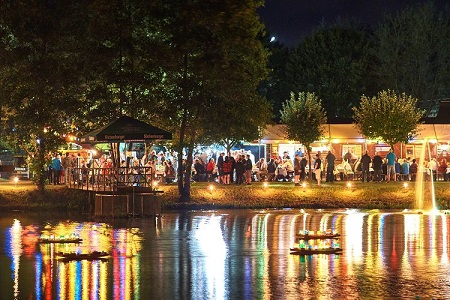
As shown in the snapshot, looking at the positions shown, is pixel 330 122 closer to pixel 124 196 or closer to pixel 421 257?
pixel 124 196

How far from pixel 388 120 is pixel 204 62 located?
21667 millimetres

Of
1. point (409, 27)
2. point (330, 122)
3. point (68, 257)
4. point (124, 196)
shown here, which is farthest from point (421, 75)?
point (68, 257)

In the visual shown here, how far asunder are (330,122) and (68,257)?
169 feet

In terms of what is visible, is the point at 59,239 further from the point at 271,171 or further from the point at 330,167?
the point at 271,171

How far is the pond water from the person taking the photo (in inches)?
792

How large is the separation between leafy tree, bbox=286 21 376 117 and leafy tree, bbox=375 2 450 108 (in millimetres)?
2280

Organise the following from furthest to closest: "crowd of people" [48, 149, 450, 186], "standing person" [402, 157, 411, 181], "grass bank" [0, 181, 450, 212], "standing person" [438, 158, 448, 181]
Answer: "standing person" [438, 158, 448, 181]
"standing person" [402, 157, 411, 181]
"crowd of people" [48, 149, 450, 186]
"grass bank" [0, 181, 450, 212]

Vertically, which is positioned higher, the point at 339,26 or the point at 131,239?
the point at 339,26

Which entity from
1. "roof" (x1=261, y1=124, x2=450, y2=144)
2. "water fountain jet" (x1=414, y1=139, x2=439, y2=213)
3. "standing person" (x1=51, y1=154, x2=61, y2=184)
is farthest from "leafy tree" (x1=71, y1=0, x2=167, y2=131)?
"roof" (x1=261, y1=124, x2=450, y2=144)

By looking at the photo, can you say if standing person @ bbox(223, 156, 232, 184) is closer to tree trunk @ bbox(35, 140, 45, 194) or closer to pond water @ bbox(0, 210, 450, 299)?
tree trunk @ bbox(35, 140, 45, 194)

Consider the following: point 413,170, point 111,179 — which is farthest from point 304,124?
point 111,179

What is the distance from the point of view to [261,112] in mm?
51469

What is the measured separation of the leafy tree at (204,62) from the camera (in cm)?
4828

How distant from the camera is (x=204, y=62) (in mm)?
48562
